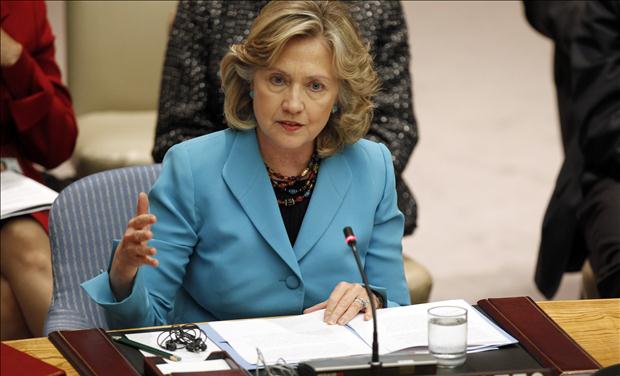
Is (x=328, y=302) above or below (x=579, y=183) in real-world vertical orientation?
above

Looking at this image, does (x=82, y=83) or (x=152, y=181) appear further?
(x=82, y=83)

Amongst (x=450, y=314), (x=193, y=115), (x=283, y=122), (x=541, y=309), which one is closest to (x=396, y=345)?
(x=450, y=314)

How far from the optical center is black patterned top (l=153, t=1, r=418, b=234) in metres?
3.53

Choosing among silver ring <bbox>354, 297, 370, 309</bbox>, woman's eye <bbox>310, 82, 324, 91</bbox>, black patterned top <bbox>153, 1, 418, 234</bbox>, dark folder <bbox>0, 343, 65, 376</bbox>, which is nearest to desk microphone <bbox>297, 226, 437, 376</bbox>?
silver ring <bbox>354, 297, 370, 309</bbox>

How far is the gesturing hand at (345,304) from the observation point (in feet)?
7.77

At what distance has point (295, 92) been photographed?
8.33 ft

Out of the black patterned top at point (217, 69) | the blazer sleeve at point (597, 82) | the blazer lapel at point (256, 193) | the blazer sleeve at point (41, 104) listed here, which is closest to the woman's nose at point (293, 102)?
the blazer lapel at point (256, 193)

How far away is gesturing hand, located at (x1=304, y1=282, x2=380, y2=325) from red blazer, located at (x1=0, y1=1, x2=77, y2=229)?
4.89 feet

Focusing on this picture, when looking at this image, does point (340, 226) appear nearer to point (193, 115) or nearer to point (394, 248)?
point (394, 248)

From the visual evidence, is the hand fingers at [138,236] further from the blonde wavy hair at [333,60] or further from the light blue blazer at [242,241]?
the blonde wavy hair at [333,60]

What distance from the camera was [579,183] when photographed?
12.6 feet

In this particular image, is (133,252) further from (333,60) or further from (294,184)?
(333,60)

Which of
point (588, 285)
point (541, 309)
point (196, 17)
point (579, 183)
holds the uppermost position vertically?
point (196, 17)

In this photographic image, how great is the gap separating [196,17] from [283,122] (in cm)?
107
